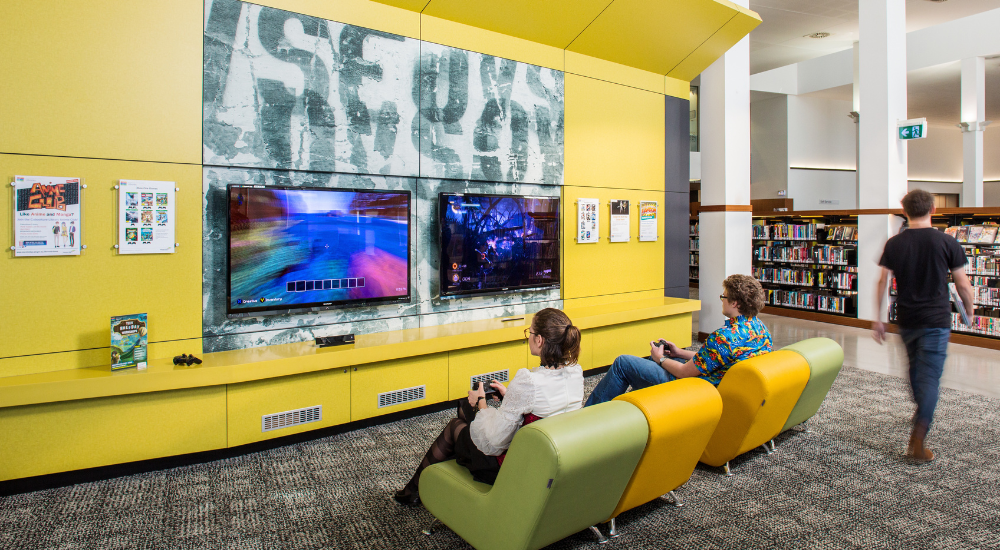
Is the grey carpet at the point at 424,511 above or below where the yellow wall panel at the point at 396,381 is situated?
below

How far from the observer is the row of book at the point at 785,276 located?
31.7ft

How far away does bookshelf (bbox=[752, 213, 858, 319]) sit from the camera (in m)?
8.99

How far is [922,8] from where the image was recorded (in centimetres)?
992

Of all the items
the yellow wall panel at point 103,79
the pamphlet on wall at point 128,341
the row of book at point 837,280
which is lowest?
the pamphlet on wall at point 128,341

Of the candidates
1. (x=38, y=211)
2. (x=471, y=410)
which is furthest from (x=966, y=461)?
(x=38, y=211)

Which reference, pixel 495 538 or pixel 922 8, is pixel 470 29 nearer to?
pixel 495 538

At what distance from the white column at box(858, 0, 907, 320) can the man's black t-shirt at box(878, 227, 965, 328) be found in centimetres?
499

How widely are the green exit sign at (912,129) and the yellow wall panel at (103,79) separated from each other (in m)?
8.48

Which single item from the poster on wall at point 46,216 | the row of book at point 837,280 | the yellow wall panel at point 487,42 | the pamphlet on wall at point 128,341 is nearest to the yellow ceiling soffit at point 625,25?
the yellow wall panel at point 487,42

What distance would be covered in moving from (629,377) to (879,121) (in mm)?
6940

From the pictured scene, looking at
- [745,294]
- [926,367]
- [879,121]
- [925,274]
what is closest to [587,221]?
[745,294]

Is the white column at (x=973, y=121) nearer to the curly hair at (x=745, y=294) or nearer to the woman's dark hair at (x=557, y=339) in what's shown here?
the curly hair at (x=745, y=294)

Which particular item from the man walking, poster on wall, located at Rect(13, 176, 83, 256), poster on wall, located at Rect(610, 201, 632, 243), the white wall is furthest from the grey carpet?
the white wall

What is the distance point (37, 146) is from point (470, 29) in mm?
3229
